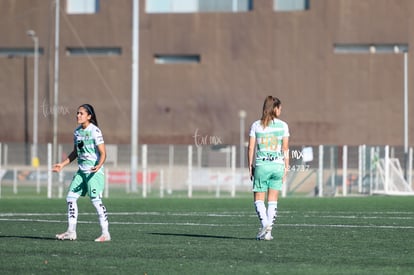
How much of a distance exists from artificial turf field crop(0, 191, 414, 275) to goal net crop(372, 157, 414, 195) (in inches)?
711

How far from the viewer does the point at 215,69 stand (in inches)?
2751

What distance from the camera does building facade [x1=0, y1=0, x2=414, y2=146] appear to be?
6762 centimetres

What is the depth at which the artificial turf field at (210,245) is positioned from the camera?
14.1m

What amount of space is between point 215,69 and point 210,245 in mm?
52693

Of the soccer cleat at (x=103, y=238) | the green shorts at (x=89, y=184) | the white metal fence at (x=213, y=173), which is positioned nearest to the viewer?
the soccer cleat at (x=103, y=238)

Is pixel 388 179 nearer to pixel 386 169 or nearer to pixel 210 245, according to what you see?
pixel 386 169

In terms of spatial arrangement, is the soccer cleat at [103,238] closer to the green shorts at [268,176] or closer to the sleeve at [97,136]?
the sleeve at [97,136]

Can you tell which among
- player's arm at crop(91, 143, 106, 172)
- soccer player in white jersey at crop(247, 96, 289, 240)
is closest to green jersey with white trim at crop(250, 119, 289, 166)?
soccer player in white jersey at crop(247, 96, 289, 240)

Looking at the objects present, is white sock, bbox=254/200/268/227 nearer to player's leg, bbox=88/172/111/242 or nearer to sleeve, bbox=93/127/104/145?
player's leg, bbox=88/172/111/242

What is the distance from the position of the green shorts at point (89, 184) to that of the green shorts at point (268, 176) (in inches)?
93.1

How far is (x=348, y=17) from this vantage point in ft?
220

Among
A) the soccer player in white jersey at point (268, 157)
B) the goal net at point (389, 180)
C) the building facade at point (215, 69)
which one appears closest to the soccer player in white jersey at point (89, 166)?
the soccer player in white jersey at point (268, 157)

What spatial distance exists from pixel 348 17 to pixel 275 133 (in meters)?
49.4

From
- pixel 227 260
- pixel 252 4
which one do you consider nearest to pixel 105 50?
pixel 252 4
